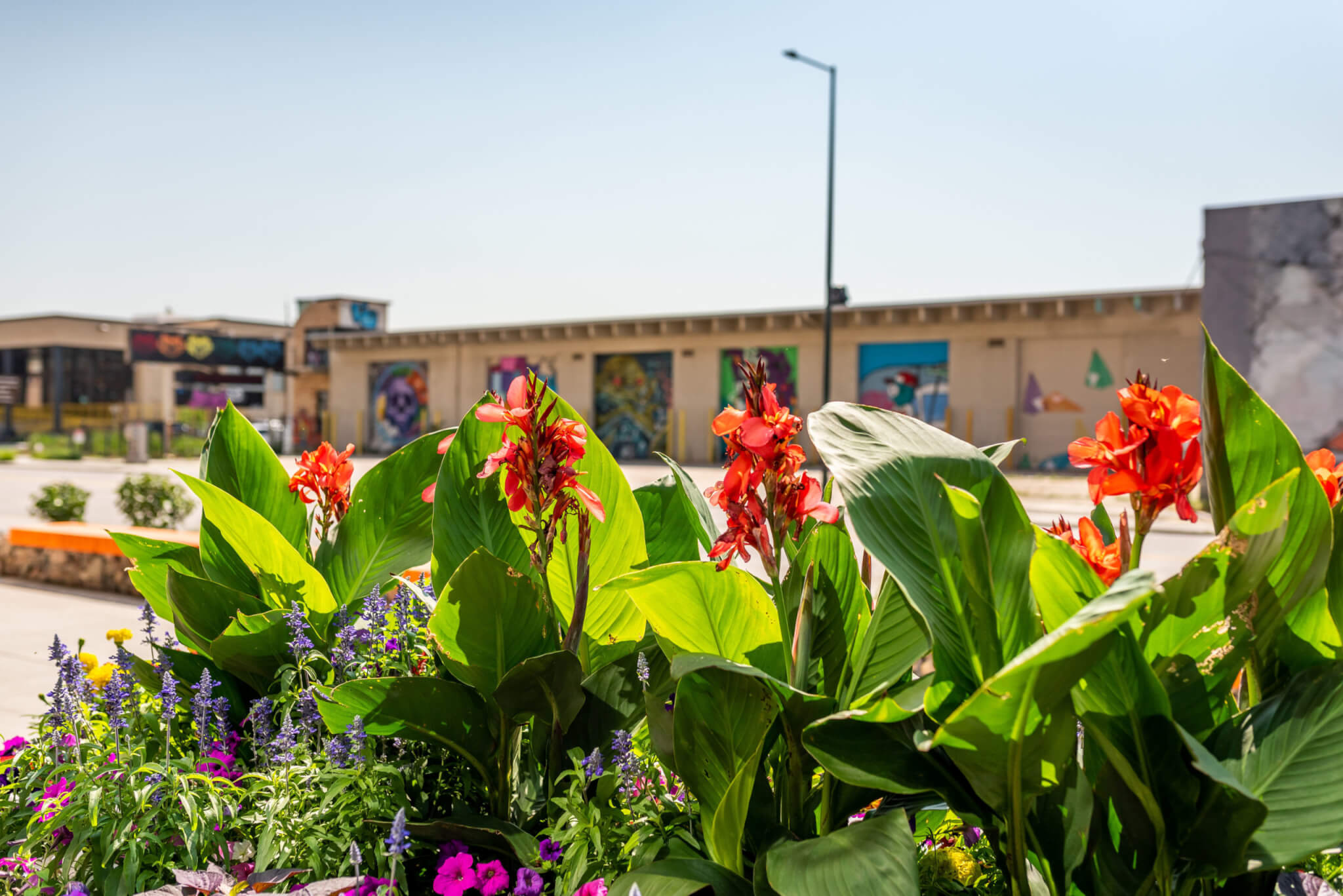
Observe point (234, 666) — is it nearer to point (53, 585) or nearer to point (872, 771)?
point (872, 771)

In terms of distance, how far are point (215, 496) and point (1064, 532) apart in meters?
2.06

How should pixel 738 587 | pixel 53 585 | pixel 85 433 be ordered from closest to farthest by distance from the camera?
pixel 738 587 < pixel 53 585 < pixel 85 433

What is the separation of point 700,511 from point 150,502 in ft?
32.8

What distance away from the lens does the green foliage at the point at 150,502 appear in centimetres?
1055

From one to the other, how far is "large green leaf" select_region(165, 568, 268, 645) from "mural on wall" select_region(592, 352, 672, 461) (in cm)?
2818

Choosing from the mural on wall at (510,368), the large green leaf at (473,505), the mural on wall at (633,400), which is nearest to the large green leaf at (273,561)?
the large green leaf at (473,505)

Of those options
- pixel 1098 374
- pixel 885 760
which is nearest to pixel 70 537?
pixel 885 760

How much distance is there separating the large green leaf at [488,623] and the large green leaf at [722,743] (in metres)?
0.42

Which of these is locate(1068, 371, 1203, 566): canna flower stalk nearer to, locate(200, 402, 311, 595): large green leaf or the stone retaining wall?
locate(200, 402, 311, 595): large green leaf

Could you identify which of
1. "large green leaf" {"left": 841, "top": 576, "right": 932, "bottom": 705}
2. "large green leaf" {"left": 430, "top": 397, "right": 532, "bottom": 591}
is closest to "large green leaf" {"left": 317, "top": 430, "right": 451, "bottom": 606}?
"large green leaf" {"left": 430, "top": 397, "right": 532, "bottom": 591}

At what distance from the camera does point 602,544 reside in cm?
234

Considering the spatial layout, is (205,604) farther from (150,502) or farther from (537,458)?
(150,502)

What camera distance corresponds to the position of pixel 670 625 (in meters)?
1.90

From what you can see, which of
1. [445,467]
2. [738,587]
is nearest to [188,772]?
[445,467]
